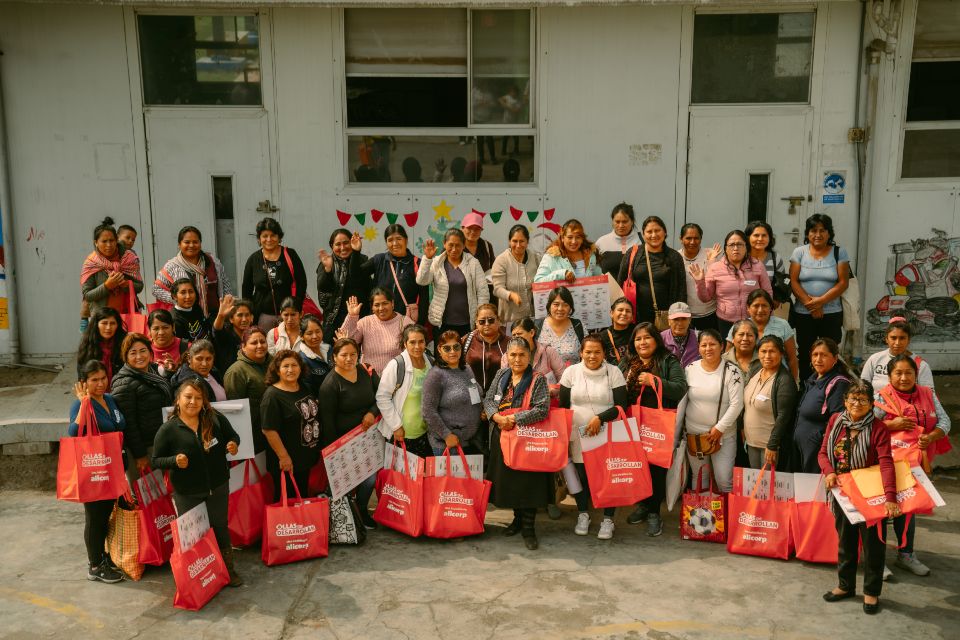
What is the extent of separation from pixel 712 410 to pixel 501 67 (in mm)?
4845

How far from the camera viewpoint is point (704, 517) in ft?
21.4

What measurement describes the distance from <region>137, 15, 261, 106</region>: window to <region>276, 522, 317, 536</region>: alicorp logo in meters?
5.16

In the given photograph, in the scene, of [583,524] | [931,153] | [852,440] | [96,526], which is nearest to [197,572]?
[96,526]

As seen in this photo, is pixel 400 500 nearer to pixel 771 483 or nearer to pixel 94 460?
pixel 94 460

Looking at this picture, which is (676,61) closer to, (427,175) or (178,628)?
(427,175)

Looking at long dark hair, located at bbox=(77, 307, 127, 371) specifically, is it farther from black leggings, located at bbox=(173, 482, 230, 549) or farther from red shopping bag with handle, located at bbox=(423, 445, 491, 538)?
red shopping bag with handle, located at bbox=(423, 445, 491, 538)

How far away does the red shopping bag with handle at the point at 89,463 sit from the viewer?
569cm

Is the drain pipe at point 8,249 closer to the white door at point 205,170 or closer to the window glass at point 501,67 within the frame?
the white door at point 205,170

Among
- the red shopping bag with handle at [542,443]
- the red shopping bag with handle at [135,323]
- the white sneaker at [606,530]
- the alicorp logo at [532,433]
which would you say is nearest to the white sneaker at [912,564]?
the white sneaker at [606,530]

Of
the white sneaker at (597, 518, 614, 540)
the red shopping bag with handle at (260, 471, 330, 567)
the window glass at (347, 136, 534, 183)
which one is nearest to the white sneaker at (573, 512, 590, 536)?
the white sneaker at (597, 518, 614, 540)

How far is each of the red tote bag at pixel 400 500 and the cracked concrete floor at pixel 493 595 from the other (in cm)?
13

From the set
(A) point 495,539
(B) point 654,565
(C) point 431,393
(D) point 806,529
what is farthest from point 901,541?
(C) point 431,393

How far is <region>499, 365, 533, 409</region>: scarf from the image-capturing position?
6488 mm

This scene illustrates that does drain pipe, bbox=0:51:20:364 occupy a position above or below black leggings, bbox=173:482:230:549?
above
